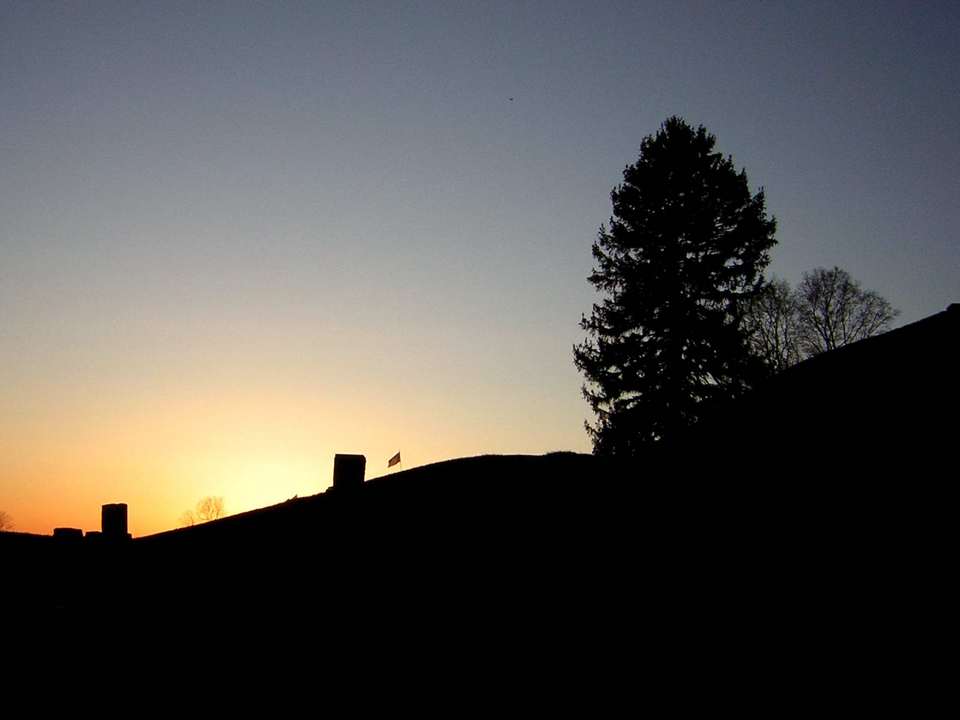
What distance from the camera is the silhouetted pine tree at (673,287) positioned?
21.6m

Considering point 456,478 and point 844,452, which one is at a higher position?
point 456,478

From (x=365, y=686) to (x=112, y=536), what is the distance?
3624 millimetres

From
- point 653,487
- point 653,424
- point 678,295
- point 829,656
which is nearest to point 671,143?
point 678,295

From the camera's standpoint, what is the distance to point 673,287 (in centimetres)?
2266

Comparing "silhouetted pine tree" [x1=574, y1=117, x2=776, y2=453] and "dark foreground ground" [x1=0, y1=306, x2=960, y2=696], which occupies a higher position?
"silhouetted pine tree" [x1=574, y1=117, x2=776, y2=453]

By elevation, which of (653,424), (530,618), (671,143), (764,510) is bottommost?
(530,618)

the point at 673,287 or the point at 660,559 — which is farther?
the point at 673,287

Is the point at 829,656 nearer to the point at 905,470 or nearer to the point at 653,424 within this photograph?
the point at 905,470

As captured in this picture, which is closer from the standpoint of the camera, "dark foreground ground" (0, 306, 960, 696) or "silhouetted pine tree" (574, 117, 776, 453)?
"dark foreground ground" (0, 306, 960, 696)

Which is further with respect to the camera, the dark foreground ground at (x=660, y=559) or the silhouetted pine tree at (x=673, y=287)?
the silhouetted pine tree at (x=673, y=287)

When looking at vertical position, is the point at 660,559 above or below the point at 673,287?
below

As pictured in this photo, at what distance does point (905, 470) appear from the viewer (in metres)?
3.75

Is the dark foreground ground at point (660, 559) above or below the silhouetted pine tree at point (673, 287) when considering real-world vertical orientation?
below

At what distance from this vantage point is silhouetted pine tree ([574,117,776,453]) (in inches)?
851
